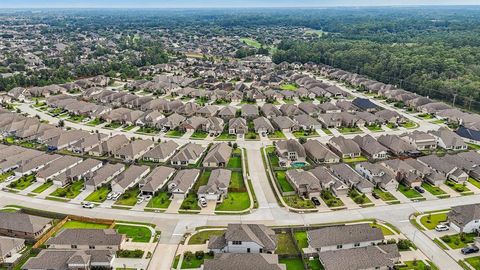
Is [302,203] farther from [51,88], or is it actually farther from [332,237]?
[51,88]

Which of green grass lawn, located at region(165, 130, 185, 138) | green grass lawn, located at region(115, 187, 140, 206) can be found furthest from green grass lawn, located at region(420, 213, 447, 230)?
green grass lawn, located at region(165, 130, 185, 138)

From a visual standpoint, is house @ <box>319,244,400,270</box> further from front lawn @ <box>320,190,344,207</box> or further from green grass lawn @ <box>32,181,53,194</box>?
green grass lawn @ <box>32,181,53,194</box>

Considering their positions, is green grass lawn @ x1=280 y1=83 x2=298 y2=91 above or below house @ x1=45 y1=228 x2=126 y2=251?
below

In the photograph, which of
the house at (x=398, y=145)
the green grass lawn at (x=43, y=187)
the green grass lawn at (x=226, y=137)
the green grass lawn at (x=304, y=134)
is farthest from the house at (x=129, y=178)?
the house at (x=398, y=145)

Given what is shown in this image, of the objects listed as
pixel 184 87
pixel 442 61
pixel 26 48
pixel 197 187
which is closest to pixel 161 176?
pixel 197 187

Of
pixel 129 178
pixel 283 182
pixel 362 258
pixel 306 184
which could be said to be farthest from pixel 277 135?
pixel 362 258

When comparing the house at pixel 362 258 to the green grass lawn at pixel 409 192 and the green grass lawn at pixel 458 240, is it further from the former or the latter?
the green grass lawn at pixel 409 192

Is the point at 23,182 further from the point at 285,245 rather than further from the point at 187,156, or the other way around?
the point at 285,245
